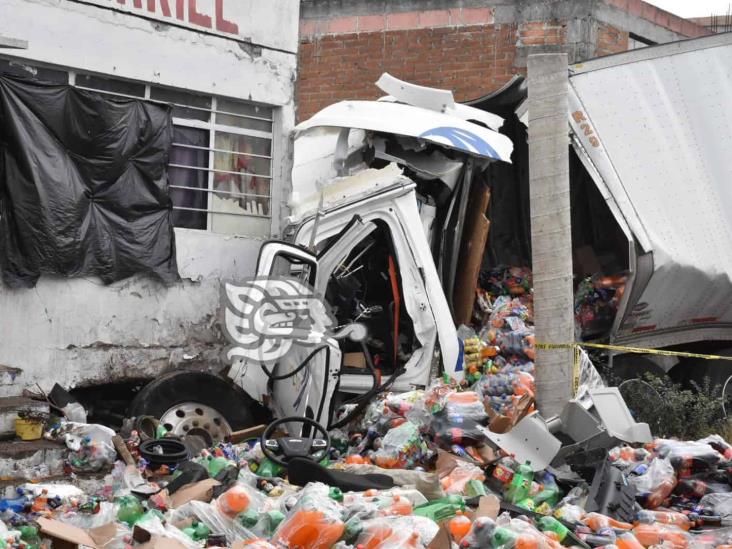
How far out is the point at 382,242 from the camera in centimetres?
1008

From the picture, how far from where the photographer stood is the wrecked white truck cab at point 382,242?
29.6 feet

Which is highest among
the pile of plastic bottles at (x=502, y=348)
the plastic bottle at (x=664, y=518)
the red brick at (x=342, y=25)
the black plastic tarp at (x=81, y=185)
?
the red brick at (x=342, y=25)

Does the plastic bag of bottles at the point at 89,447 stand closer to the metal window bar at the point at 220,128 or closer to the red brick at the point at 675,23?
the metal window bar at the point at 220,128

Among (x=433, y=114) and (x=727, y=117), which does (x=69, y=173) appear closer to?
(x=433, y=114)

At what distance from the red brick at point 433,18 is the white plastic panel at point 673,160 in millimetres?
5424

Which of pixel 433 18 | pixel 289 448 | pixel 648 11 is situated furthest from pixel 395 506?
pixel 648 11

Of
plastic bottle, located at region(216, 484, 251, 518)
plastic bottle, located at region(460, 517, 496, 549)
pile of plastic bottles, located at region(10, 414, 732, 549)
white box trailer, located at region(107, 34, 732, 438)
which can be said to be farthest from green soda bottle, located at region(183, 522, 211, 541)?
Result: white box trailer, located at region(107, 34, 732, 438)

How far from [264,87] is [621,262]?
4400 mm

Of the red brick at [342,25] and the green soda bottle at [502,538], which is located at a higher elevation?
the red brick at [342,25]

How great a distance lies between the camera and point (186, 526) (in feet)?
19.3

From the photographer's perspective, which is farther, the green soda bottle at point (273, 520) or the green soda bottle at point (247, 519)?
the green soda bottle at point (247, 519)

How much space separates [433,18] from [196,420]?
9439 millimetres

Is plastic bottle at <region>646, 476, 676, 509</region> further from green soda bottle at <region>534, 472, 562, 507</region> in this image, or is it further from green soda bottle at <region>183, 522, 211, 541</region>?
green soda bottle at <region>183, 522, 211, 541</region>

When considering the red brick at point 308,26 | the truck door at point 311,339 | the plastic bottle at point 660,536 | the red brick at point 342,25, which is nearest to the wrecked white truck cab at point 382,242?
the truck door at point 311,339
